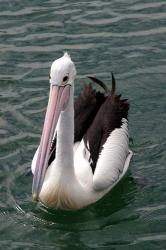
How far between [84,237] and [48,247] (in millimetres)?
363

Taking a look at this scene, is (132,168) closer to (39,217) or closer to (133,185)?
(133,185)

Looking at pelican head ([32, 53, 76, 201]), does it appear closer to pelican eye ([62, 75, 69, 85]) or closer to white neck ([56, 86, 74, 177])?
pelican eye ([62, 75, 69, 85])

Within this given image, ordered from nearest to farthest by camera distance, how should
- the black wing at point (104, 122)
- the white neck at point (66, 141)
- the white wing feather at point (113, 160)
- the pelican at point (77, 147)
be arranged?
1. the pelican at point (77, 147)
2. the white neck at point (66, 141)
3. the white wing feather at point (113, 160)
4. the black wing at point (104, 122)

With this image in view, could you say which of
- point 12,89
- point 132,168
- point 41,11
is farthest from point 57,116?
point 41,11

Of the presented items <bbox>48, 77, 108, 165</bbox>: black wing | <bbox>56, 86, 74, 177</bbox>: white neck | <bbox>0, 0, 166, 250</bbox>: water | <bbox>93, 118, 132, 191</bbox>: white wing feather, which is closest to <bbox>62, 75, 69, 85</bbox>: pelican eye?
<bbox>56, 86, 74, 177</bbox>: white neck

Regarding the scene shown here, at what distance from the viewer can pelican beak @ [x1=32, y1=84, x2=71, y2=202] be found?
7.57 meters

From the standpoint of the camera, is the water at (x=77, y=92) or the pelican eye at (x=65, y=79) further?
the water at (x=77, y=92)

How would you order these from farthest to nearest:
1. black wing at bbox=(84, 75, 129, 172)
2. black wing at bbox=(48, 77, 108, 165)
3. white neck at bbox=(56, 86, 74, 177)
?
1. black wing at bbox=(48, 77, 108, 165)
2. black wing at bbox=(84, 75, 129, 172)
3. white neck at bbox=(56, 86, 74, 177)

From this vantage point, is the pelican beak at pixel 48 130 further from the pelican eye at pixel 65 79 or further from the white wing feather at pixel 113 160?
the white wing feather at pixel 113 160

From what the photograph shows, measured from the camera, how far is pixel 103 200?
8758 mm

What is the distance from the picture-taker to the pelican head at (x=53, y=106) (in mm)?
7578

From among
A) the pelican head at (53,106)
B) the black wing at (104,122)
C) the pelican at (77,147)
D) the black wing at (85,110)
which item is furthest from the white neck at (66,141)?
the black wing at (85,110)

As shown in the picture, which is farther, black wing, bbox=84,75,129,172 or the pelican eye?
black wing, bbox=84,75,129,172

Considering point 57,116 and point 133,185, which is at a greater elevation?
point 57,116
